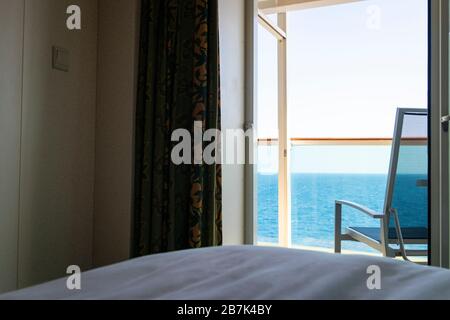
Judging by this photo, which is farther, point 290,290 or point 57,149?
point 57,149

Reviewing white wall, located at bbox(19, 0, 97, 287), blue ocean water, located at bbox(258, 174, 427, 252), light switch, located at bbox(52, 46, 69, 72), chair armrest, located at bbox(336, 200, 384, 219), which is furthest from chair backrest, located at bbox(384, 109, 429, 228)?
light switch, located at bbox(52, 46, 69, 72)

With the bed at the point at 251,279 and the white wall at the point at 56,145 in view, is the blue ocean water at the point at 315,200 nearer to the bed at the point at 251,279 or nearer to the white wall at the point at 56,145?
the white wall at the point at 56,145

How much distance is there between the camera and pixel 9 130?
1507 millimetres

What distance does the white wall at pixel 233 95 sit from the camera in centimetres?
207

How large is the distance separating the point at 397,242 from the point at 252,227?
2.70ft

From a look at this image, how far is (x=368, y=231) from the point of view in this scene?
7.30 feet

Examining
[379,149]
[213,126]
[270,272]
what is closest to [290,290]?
[270,272]

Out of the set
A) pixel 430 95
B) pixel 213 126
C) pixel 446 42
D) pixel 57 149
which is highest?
pixel 446 42

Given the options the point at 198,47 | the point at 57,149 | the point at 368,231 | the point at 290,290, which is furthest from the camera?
the point at 368,231

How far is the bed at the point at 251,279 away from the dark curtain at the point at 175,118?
3.41 feet

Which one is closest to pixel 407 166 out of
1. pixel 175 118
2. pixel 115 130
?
pixel 175 118

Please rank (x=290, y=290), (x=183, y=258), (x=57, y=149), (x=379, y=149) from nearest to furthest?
1. (x=290, y=290)
2. (x=183, y=258)
3. (x=57, y=149)
4. (x=379, y=149)

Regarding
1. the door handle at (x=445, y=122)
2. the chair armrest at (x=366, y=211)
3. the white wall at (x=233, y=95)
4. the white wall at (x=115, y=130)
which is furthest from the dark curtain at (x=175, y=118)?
the door handle at (x=445, y=122)

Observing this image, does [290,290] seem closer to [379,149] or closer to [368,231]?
[368,231]
